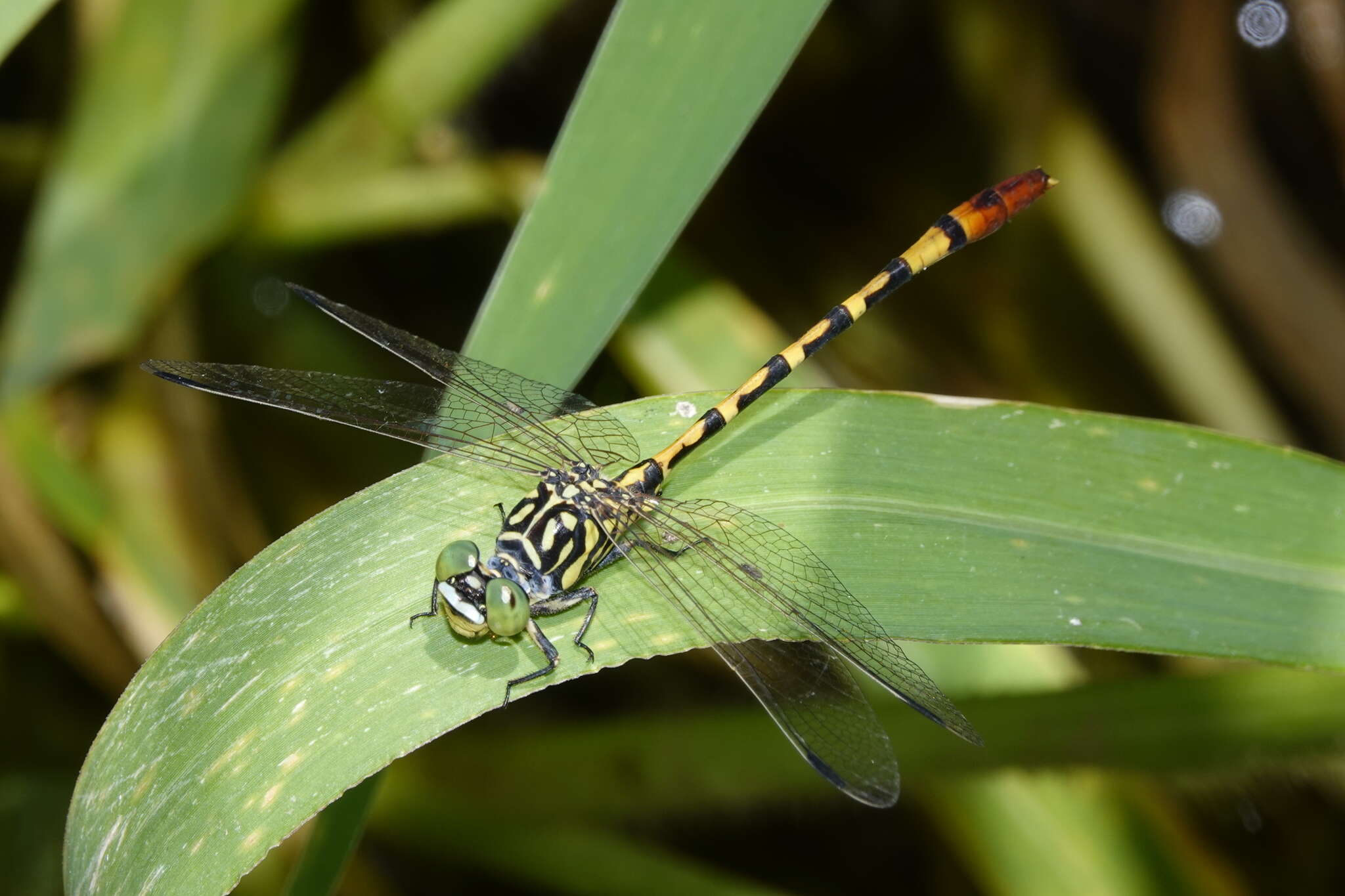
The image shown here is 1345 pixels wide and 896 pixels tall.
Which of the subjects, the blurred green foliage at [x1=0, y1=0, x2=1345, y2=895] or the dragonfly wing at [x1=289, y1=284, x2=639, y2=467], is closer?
the blurred green foliage at [x1=0, y1=0, x2=1345, y2=895]

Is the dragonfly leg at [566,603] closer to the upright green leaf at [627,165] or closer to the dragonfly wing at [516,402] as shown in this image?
the dragonfly wing at [516,402]

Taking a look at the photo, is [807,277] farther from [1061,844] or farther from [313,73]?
[1061,844]

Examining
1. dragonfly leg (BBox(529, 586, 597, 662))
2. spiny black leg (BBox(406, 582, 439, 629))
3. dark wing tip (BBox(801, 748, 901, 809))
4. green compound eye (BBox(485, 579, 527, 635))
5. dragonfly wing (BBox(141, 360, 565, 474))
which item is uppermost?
dragonfly wing (BBox(141, 360, 565, 474))

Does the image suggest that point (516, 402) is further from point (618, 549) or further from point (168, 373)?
point (168, 373)

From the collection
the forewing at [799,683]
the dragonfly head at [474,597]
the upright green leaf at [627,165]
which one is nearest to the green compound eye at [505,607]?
the dragonfly head at [474,597]

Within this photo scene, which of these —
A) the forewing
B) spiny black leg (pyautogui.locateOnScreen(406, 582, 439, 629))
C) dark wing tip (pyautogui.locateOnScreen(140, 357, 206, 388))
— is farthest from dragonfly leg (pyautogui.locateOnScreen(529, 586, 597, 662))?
dark wing tip (pyautogui.locateOnScreen(140, 357, 206, 388))

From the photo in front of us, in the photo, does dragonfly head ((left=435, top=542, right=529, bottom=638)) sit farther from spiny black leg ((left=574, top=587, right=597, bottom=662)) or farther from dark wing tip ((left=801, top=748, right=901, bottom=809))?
dark wing tip ((left=801, top=748, right=901, bottom=809))
